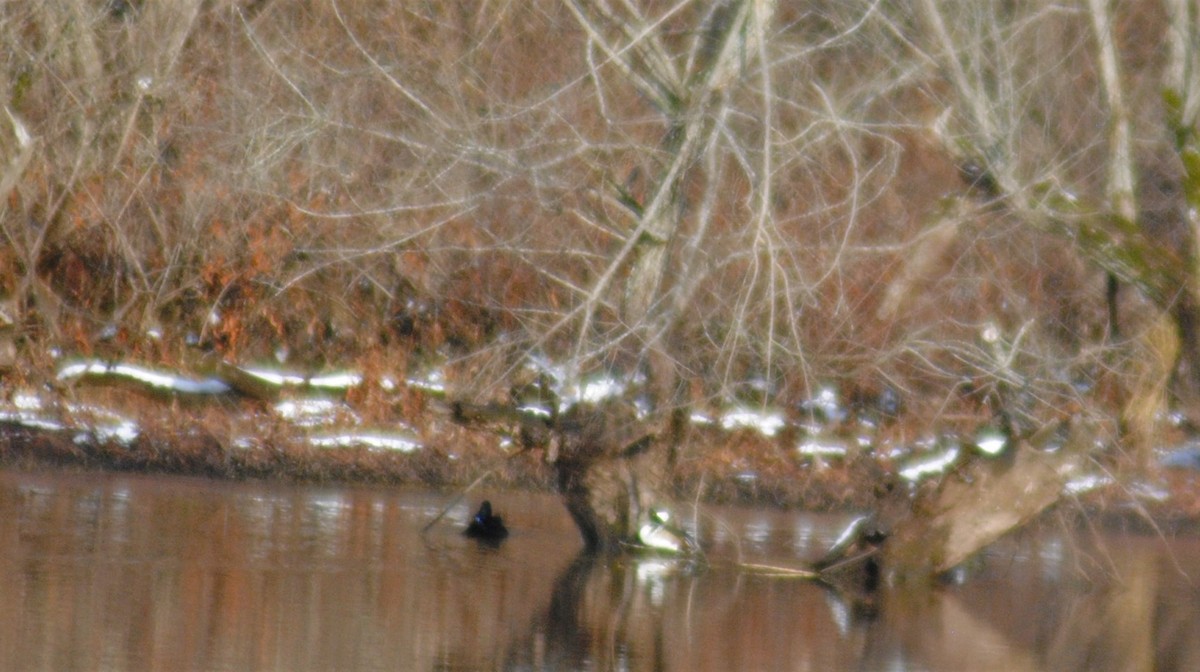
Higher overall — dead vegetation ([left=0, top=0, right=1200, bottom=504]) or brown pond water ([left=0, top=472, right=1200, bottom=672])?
dead vegetation ([left=0, top=0, right=1200, bottom=504])

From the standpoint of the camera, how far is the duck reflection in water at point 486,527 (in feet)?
47.3

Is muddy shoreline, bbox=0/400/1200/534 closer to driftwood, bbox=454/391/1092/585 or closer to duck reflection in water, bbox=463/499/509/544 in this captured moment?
duck reflection in water, bbox=463/499/509/544

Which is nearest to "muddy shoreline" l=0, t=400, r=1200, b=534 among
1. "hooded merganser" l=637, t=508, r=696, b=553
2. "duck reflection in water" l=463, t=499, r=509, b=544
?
"duck reflection in water" l=463, t=499, r=509, b=544

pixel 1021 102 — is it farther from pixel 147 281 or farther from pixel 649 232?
pixel 147 281

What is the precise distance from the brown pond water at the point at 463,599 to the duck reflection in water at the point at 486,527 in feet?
0.47

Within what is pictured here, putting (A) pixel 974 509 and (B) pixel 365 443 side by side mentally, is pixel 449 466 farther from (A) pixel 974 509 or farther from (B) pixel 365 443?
(A) pixel 974 509

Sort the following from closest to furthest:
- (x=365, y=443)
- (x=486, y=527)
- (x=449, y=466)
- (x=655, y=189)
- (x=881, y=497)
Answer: (x=655, y=189) < (x=881, y=497) < (x=486, y=527) < (x=449, y=466) < (x=365, y=443)

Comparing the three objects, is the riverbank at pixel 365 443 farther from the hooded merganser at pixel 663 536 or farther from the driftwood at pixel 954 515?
the driftwood at pixel 954 515

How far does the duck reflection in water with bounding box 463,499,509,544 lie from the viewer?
14.4 meters

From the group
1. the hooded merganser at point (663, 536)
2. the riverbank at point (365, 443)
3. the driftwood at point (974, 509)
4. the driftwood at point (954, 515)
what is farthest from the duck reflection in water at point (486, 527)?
the driftwood at point (974, 509)

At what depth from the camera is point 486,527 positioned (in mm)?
14445

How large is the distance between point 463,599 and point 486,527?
307cm

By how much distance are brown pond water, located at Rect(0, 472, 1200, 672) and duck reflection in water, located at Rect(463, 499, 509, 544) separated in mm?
142

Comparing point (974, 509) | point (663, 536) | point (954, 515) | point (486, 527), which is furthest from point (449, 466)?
point (974, 509)
